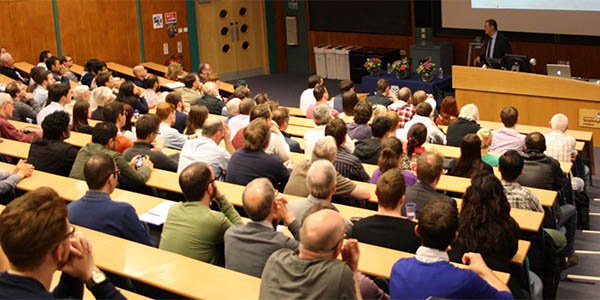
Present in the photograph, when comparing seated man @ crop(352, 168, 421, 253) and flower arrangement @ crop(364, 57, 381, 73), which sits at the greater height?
flower arrangement @ crop(364, 57, 381, 73)

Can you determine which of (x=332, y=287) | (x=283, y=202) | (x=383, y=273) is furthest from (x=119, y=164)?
(x=332, y=287)

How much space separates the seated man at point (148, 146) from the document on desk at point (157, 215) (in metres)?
1.20

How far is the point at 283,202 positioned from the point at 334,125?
198 centimetres

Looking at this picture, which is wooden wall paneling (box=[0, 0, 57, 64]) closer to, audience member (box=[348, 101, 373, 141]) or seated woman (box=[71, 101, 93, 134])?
seated woman (box=[71, 101, 93, 134])

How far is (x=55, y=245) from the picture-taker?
2738mm

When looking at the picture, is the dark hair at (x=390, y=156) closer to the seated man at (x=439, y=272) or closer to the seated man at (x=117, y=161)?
the seated man at (x=439, y=272)

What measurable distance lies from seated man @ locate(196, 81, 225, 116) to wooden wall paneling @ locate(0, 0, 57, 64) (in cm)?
471

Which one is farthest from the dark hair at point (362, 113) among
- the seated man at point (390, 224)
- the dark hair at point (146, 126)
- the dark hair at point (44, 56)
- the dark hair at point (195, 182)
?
the dark hair at point (44, 56)

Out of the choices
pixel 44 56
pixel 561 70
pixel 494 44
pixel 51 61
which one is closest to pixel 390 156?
pixel 561 70

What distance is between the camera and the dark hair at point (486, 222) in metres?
4.11

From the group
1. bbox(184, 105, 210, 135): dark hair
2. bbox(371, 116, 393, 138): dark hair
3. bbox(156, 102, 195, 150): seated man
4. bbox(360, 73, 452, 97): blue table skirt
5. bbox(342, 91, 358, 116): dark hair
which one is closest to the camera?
bbox(371, 116, 393, 138): dark hair

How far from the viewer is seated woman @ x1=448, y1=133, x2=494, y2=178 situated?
574 cm

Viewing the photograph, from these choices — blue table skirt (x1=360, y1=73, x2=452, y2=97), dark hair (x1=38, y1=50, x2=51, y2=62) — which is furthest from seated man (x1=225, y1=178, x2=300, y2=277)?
dark hair (x1=38, y1=50, x2=51, y2=62)

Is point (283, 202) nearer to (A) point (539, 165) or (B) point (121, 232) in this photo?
(B) point (121, 232)
